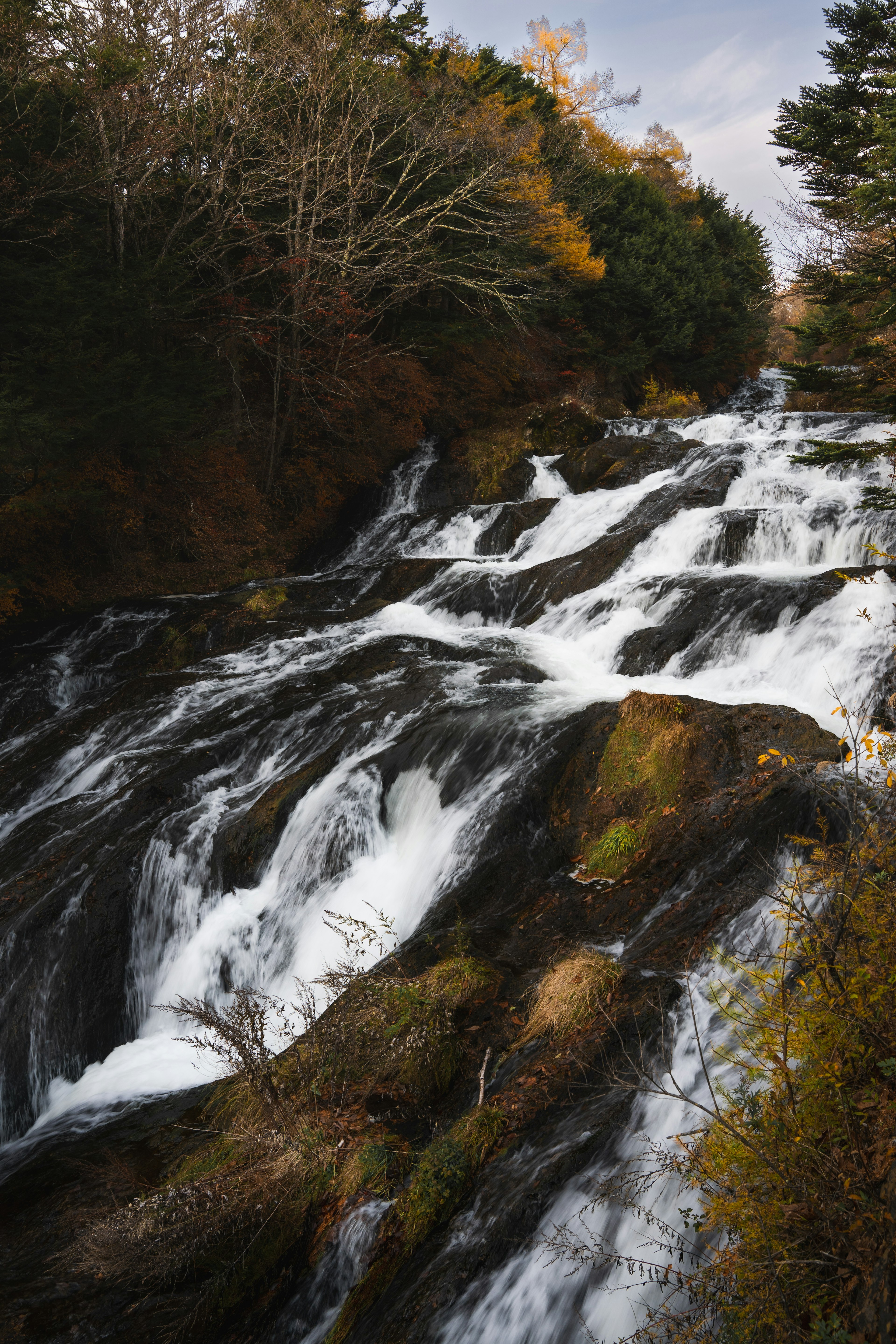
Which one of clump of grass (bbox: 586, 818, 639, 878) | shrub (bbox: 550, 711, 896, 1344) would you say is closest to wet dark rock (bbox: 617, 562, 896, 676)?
clump of grass (bbox: 586, 818, 639, 878)

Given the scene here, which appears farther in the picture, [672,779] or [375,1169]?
[672,779]

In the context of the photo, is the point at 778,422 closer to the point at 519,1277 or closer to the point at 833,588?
the point at 833,588

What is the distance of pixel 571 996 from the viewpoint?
392 cm

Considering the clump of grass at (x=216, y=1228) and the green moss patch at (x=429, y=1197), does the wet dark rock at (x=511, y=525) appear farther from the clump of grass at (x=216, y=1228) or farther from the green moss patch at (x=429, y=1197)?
the clump of grass at (x=216, y=1228)

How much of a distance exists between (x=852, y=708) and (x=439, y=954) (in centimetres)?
419


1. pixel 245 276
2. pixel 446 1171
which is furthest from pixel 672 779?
pixel 245 276

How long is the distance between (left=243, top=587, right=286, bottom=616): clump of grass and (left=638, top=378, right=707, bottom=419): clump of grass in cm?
1312

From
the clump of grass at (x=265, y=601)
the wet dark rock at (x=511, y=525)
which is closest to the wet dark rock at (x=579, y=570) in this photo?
the wet dark rock at (x=511, y=525)

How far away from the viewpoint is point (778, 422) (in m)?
16.8

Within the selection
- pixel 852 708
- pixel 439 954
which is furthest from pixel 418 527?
pixel 439 954

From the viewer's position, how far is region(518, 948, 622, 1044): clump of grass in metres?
3.84

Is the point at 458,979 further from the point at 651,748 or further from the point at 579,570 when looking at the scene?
the point at 579,570

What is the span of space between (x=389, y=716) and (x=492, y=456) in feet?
40.7

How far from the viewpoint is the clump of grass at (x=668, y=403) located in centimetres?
2364
